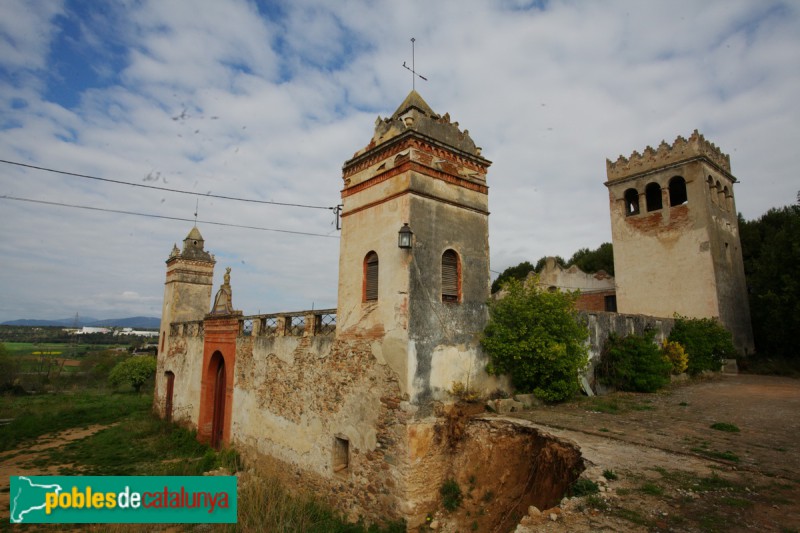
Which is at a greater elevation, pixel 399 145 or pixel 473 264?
pixel 399 145

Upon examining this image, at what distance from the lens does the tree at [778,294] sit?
16984 millimetres

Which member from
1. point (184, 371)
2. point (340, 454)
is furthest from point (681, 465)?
point (184, 371)

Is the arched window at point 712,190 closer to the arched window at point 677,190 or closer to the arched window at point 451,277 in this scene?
the arched window at point 677,190

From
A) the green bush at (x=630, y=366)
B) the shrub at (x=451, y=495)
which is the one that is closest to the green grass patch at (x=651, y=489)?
the shrub at (x=451, y=495)

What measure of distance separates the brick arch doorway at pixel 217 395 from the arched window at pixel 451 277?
9905 millimetres

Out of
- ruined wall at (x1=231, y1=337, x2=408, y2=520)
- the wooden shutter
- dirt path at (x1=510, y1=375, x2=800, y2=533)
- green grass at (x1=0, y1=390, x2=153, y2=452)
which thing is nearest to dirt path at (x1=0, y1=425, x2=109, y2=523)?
green grass at (x1=0, y1=390, x2=153, y2=452)

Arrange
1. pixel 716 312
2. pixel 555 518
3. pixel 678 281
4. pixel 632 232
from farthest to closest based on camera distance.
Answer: pixel 632 232 < pixel 678 281 < pixel 716 312 < pixel 555 518

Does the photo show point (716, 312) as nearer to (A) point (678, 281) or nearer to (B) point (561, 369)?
(A) point (678, 281)

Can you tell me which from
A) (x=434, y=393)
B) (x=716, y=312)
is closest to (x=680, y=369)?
(x=716, y=312)

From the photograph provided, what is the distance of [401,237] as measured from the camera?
812cm

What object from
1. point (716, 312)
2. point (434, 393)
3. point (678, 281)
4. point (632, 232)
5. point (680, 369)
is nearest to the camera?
point (434, 393)

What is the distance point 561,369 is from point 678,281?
1284 centimetres

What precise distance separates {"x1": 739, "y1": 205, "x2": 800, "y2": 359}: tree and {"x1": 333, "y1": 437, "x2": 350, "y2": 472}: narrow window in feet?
59.6

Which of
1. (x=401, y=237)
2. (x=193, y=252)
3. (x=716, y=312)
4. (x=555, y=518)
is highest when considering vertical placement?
(x=193, y=252)
